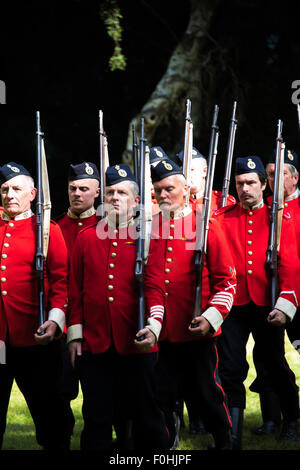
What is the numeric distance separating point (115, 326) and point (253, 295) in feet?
4.49

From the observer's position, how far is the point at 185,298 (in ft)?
15.9

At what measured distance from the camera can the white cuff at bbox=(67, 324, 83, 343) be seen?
4.52 meters

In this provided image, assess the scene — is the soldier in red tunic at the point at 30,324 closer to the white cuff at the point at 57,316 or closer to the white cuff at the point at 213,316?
the white cuff at the point at 57,316

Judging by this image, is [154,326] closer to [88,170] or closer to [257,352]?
[257,352]

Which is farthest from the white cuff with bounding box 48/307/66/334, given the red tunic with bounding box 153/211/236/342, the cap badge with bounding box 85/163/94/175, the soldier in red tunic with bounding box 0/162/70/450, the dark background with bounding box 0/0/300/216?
the dark background with bounding box 0/0/300/216

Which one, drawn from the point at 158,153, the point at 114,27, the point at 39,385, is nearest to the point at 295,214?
the point at 158,153

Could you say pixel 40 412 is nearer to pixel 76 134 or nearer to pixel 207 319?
pixel 207 319

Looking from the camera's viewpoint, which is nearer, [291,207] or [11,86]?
[291,207]

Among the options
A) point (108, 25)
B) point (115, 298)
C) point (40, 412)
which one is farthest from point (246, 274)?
point (108, 25)

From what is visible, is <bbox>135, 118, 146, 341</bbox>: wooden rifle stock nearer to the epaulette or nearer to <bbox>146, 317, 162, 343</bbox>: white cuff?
<bbox>146, 317, 162, 343</bbox>: white cuff

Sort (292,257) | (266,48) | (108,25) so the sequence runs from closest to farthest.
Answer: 1. (292,257)
2. (108,25)
3. (266,48)

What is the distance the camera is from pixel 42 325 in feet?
15.0

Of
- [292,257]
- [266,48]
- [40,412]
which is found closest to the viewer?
[40,412]
